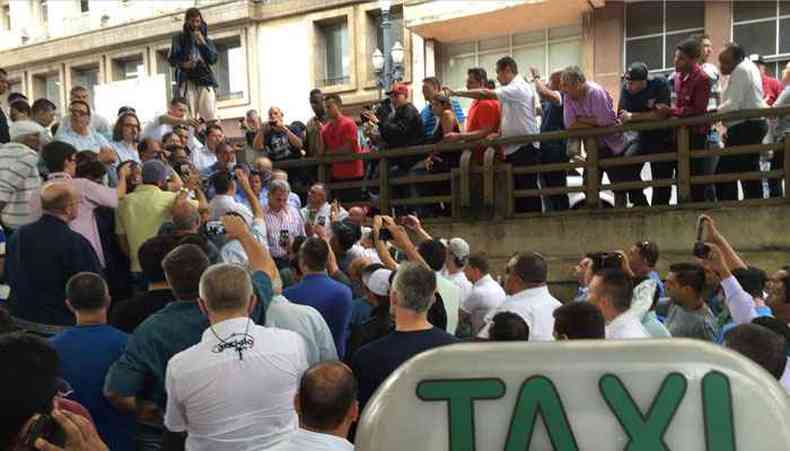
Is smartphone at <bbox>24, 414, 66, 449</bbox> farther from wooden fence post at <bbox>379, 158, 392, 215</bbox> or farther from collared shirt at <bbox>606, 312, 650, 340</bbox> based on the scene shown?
wooden fence post at <bbox>379, 158, 392, 215</bbox>

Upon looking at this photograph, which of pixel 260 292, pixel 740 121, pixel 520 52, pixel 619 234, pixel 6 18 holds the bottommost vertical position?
pixel 619 234

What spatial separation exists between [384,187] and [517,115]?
190cm

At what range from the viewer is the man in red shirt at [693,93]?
680 cm

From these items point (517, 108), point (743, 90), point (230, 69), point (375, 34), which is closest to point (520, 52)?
point (375, 34)

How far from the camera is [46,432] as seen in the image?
1.59m

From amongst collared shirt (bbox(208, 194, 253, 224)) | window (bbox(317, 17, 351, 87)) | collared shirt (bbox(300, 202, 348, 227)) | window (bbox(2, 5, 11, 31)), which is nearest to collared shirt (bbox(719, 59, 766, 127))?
collared shirt (bbox(300, 202, 348, 227))

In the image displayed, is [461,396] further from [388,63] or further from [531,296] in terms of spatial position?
[388,63]

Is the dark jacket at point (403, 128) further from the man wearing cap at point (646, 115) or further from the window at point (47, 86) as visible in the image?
the window at point (47, 86)

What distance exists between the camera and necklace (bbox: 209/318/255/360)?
7.88 feet

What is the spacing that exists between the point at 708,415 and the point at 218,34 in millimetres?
23328

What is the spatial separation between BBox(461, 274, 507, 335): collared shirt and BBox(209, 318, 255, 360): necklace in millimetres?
2459

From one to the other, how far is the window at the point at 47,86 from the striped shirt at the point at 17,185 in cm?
2436

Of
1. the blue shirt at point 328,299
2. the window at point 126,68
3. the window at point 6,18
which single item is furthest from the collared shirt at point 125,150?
the window at point 6,18

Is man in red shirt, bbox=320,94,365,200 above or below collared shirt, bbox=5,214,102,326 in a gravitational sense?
above
